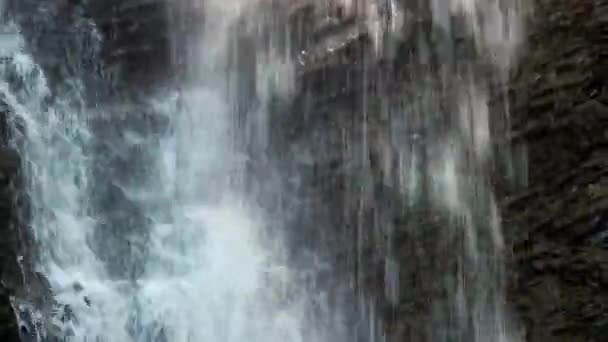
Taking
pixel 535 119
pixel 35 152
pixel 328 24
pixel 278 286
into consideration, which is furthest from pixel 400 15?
pixel 35 152

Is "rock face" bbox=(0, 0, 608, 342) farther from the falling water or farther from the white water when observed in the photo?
the white water

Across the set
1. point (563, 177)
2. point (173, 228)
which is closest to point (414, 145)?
point (563, 177)

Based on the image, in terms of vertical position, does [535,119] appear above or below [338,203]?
above

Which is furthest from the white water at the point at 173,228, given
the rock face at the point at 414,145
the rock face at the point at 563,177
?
the rock face at the point at 563,177

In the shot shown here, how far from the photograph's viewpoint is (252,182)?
2307mm

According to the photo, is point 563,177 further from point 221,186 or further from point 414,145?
point 221,186

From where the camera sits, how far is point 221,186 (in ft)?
7.66

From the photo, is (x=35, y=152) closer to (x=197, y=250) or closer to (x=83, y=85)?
(x=83, y=85)

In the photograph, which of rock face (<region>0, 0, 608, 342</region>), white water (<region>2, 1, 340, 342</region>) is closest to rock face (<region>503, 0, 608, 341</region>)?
rock face (<region>0, 0, 608, 342</region>)

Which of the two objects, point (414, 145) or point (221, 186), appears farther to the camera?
point (221, 186)

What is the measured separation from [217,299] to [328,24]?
82 centimetres

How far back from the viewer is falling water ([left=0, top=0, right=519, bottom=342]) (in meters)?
2.14

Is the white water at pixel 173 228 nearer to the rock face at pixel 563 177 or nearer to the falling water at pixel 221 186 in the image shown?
the falling water at pixel 221 186

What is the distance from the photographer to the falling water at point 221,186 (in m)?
2.14
